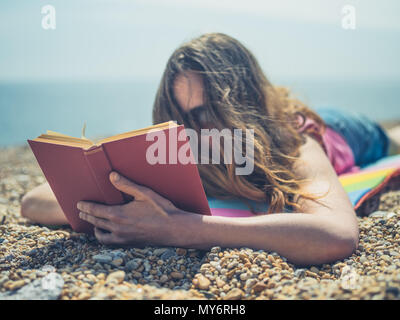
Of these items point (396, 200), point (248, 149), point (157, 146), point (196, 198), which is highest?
point (157, 146)

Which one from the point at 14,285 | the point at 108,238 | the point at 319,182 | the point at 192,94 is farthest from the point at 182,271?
the point at 192,94

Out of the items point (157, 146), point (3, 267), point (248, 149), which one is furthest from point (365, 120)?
point (3, 267)

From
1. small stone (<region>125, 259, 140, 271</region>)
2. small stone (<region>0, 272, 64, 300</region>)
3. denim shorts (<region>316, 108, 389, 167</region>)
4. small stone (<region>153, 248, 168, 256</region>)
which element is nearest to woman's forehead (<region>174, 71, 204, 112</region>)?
small stone (<region>153, 248, 168, 256</region>)

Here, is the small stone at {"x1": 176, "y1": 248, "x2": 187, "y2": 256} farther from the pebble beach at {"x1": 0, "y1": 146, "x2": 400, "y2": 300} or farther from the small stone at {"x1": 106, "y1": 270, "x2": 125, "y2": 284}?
the small stone at {"x1": 106, "y1": 270, "x2": 125, "y2": 284}

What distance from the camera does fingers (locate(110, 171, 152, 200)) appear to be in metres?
1.58

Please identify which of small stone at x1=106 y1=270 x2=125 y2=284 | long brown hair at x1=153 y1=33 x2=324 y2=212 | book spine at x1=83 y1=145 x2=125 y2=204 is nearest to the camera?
small stone at x1=106 y1=270 x2=125 y2=284

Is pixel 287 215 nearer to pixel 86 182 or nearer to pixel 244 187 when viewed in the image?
pixel 244 187

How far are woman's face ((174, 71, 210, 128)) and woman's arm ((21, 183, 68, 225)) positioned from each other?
1066mm

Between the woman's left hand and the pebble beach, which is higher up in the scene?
the woman's left hand

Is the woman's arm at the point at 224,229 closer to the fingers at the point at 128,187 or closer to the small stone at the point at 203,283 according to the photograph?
A: the fingers at the point at 128,187

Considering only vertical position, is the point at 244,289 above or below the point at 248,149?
below

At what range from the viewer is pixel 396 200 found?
2.67 metres

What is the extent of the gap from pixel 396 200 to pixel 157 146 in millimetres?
2151

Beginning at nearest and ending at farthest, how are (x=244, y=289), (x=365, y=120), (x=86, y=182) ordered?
(x=244, y=289) < (x=86, y=182) < (x=365, y=120)
